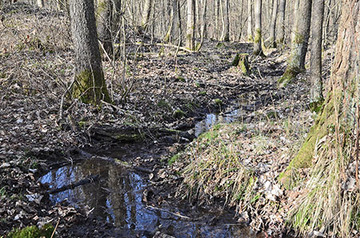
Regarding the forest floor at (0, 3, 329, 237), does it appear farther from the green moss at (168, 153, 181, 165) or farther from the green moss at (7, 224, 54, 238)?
the green moss at (7, 224, 54, 238)

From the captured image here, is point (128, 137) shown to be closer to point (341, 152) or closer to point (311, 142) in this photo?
point (311, 142)

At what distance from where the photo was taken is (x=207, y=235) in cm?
374

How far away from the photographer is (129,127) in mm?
7137

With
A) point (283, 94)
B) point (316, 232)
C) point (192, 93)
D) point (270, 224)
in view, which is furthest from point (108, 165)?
point (283, 94)

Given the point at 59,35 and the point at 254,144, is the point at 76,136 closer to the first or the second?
the point at 254,144

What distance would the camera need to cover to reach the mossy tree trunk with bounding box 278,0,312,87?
9.79 metres

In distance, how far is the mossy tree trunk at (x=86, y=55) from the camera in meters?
6.85

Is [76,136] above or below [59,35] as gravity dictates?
below

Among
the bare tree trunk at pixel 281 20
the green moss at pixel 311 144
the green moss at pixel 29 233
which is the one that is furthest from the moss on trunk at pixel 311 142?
the bare tree trunk at pixel 281 20

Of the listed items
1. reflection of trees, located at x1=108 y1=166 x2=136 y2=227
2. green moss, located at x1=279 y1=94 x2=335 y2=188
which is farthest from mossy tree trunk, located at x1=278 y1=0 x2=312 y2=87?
reflection of trees, located at x1=108 y1=166 x2=136 y2=227

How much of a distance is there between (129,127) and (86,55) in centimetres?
212

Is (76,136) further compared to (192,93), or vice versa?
(192,93)

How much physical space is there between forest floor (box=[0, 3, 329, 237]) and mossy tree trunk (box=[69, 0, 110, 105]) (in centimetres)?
33

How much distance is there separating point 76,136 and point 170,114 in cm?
290
